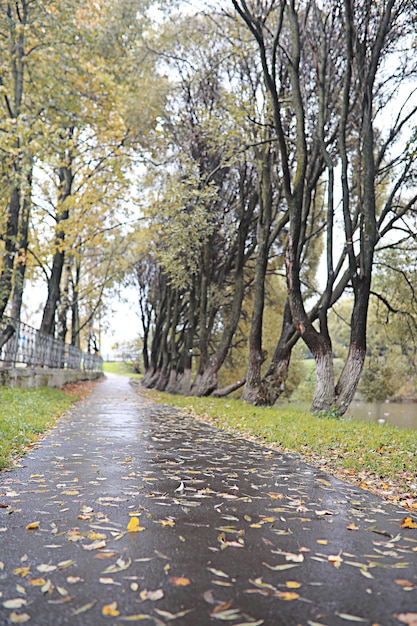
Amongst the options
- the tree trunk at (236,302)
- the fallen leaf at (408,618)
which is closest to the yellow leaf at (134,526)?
the fallen leaf at (408,618)

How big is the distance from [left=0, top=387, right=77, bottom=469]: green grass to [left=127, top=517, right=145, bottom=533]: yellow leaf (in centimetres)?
267

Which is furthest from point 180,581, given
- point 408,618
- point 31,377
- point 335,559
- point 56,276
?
point 56,276

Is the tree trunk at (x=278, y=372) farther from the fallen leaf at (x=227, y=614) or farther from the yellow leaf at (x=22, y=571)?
the fallen leaf at (x=227, y=614)

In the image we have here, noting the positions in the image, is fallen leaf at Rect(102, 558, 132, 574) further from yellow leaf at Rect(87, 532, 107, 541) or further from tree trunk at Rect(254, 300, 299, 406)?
tree trunk at Rect(254, 300, 299, 406)

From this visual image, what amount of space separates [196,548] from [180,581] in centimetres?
60

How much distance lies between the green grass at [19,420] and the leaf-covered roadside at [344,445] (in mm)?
3755

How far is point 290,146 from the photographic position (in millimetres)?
17906

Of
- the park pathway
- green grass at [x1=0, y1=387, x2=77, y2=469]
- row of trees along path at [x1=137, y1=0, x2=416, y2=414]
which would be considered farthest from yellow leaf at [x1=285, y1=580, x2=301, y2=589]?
row of trees along path at [x1=137, y1=0, x2=416, y2=414]

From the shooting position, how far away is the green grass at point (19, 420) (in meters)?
7.40

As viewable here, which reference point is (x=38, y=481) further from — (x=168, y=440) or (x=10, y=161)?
(x=10, y=161)

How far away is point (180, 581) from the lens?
3174mm

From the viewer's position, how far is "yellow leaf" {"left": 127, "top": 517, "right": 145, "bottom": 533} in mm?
4133

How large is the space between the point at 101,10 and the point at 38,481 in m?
14.4

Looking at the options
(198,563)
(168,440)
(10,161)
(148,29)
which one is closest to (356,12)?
(148,29)
